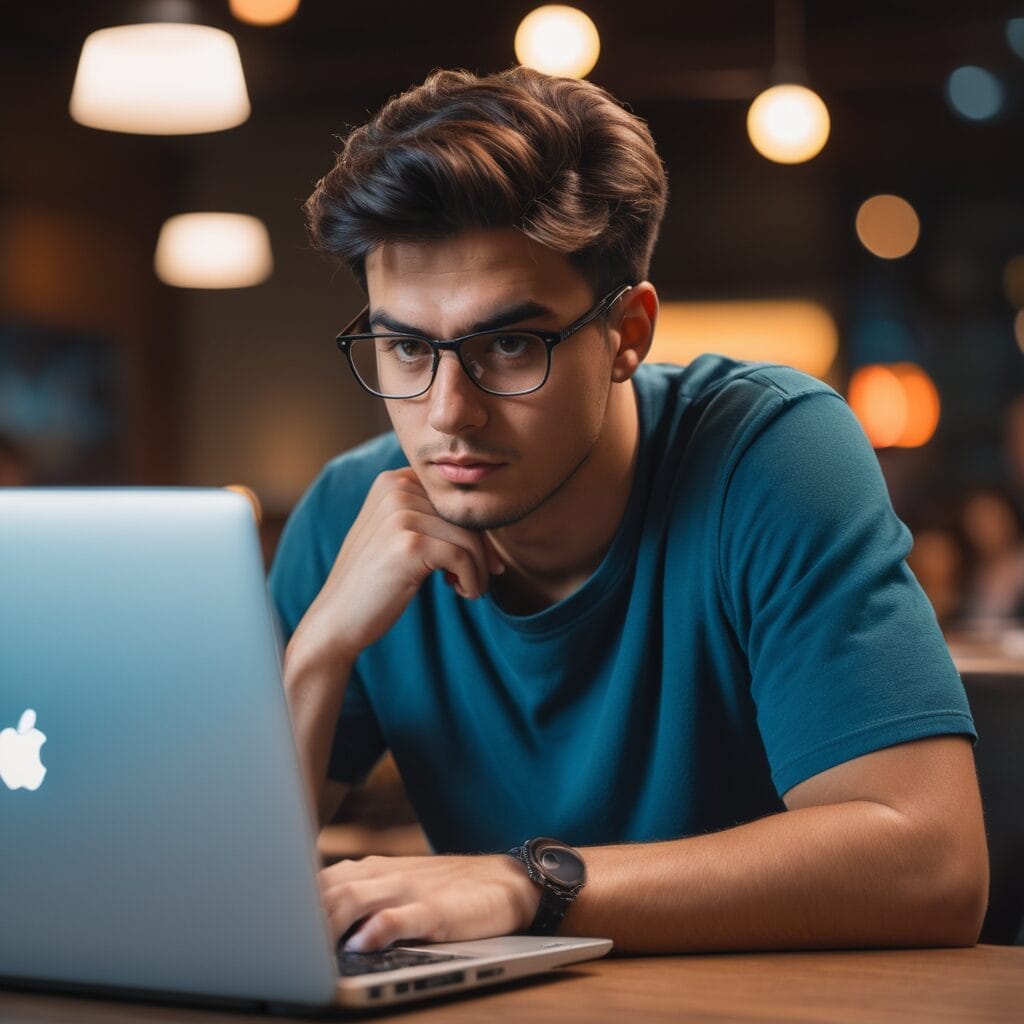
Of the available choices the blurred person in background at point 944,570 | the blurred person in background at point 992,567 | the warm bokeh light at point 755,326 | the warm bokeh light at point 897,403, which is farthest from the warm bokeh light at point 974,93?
the blurred person in background at point 944,570

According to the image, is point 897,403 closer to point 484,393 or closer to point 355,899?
point 484,393

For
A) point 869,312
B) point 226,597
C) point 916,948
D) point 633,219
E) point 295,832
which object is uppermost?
point 869,312

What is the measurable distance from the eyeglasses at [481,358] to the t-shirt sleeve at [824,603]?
227 mm

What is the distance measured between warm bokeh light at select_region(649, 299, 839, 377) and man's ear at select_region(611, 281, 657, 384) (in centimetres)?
682

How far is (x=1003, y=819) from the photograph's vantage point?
1.52 metres

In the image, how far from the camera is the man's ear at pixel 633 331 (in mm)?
1615

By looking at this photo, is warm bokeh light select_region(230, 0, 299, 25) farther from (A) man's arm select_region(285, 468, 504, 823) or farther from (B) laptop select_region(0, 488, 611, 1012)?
(B) laptop select_region(0, 488, 611, 1012)

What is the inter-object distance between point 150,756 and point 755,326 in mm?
7789

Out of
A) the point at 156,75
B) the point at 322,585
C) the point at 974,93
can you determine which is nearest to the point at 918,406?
the point at 974,93

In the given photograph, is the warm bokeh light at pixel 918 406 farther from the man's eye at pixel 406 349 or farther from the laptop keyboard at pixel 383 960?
the laptop keyboard at pixel 383 960

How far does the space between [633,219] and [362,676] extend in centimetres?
64

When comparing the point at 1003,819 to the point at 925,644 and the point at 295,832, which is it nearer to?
the point at 925,644

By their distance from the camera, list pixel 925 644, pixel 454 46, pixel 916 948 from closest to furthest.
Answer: pixel 916 948 < pixel 925 644 < pixel 454 46

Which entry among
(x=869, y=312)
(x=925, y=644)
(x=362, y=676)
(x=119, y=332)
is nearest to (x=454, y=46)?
(x=119, y=332)
